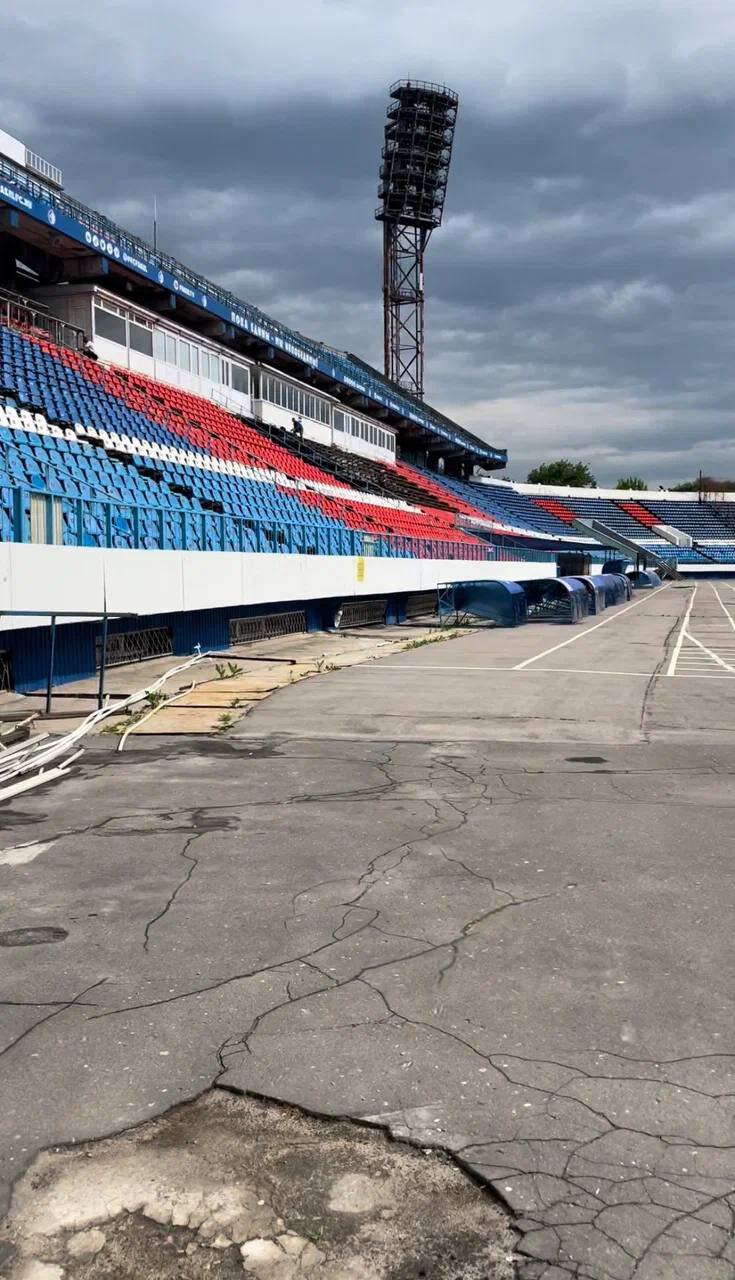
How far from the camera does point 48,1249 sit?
2979 mm

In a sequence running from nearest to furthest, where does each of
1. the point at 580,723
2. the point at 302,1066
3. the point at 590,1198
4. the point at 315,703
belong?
the point at 590,1198 < the point at 302,1066 < the point at 580,723 < the point at 315,703

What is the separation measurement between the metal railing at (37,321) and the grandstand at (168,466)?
8cm

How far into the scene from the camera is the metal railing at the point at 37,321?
29.3 metres

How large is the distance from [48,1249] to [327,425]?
4995 centimetres

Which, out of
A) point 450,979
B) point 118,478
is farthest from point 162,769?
point 118,478

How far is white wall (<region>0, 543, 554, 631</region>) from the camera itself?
47.6 ft

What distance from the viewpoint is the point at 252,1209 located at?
317 centimetres

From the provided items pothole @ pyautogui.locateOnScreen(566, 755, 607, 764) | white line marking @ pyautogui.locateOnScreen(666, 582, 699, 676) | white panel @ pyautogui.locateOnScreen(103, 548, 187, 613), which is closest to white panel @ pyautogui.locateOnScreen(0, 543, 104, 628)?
white panel @ pyautogui.locateOnScreen(103, 548, 187, 613)

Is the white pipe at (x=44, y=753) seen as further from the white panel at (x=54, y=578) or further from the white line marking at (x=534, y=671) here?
the white line marking at (x=534, y=671)

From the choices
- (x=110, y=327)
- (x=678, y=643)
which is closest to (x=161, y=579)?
(x=678, y=643)

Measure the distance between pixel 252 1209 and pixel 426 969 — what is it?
6.55 feet

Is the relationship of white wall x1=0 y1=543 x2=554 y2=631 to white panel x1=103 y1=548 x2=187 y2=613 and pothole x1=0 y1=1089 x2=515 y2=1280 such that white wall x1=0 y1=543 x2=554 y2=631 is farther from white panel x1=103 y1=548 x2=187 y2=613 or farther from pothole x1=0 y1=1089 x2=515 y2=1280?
pothole x1=0 y1=1089 x2=515 y2=1280

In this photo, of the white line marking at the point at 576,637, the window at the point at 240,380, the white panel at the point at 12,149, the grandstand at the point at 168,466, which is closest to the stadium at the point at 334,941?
the grandstand at the point at 168,466

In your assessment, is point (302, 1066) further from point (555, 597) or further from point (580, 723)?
point (555, 597)
